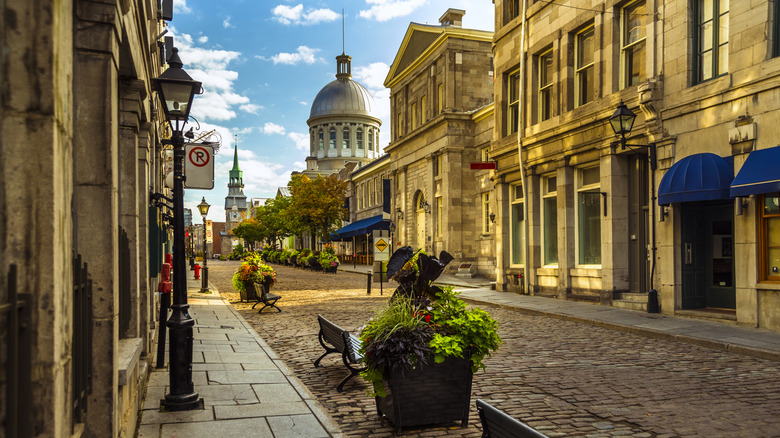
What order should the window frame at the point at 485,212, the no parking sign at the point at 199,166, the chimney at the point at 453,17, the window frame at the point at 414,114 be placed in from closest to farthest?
the no parking sign at the point at 199,166 → the window frame at the point at 485,212 → the chimney at the point at 453,17 → the window frame at the point at 414,114

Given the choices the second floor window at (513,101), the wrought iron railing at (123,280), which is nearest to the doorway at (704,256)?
the second floor window at (513,101)

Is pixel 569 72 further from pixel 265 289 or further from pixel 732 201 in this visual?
pixel 265 289

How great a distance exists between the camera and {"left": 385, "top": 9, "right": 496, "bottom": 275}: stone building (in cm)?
3306

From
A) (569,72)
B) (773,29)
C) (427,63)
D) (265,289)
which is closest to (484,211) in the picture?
(427,63)

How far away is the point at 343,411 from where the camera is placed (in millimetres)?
6773

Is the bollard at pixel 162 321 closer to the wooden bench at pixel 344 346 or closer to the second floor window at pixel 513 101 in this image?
the wooden bench at pixel 344 346

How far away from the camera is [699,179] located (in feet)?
41.9

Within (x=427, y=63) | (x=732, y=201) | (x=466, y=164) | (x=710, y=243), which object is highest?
(x=427, y=63)

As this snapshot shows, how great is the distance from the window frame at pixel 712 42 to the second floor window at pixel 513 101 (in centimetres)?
847

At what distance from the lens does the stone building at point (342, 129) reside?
3775 inches

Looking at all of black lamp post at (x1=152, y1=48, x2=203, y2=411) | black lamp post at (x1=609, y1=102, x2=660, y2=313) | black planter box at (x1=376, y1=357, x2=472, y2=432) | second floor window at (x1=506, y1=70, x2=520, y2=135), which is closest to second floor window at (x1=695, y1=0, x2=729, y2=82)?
black lamp post at (x1=609, y1=102, x2=660, y2=313)

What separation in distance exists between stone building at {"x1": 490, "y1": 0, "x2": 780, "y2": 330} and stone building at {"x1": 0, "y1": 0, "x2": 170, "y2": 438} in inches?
432

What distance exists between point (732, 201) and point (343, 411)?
407 inches

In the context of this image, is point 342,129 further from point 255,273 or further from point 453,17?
point 255,273
